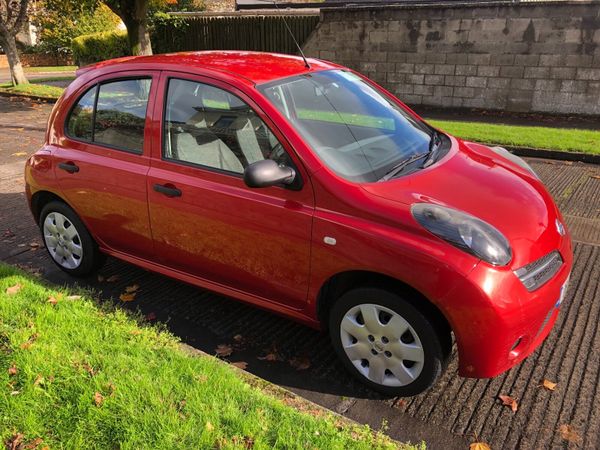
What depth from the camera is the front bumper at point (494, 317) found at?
2.48 m

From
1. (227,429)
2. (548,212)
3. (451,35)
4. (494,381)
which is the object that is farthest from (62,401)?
(451,35)

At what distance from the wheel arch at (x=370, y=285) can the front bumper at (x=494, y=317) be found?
140 millimetres

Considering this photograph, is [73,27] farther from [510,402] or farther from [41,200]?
[510,402]

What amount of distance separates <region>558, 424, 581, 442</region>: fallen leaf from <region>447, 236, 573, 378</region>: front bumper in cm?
42

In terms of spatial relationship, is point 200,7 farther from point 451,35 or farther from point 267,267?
point 267,267

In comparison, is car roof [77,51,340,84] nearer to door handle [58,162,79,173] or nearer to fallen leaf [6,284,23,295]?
door handle [58,162,79,173]

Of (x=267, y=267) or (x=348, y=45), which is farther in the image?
(x=348, y=45)

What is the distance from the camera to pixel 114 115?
3812 mm

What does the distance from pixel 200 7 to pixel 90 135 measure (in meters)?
37.6

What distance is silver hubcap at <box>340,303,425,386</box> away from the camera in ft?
9.10

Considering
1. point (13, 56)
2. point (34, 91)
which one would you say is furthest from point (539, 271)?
point (13, 56)

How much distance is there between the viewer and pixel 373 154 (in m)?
3.23

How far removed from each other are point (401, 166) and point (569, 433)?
5.70 ft

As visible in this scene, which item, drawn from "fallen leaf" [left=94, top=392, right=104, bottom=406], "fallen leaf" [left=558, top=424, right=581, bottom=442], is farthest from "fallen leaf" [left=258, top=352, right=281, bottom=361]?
"fallen leaf" [left=558, top=424, right=581, bottom=442]
